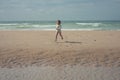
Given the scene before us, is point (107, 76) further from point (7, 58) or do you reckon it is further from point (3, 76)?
point (7, 58)

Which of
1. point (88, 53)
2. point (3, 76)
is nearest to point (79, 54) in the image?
point (88, 53)

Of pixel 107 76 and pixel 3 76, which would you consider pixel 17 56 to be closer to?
pixel 3 76

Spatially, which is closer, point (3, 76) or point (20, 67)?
point (3, 76)

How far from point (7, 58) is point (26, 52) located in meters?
1.18

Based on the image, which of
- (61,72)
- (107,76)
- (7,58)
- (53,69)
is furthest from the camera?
(7,58)

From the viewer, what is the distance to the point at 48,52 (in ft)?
36.5

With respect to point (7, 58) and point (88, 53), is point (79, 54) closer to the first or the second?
point (88, 53)

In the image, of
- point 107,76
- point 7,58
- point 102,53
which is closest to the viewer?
point 107,76

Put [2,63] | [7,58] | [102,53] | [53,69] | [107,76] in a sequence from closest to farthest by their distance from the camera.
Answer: [107,76] → [53,69] → [2,63] → [7,58] → [102,53]

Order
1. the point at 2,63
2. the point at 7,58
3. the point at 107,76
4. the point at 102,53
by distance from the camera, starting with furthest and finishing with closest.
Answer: the point at 102,53, the point at 7,58, the point at 2,63, the point at 107,76

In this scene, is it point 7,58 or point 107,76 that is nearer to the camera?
point 107,76

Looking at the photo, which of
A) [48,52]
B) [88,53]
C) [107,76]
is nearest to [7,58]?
[48,52]

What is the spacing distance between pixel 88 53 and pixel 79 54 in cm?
44

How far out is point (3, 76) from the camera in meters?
7.58
